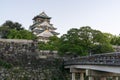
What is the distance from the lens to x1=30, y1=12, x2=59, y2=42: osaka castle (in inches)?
2174

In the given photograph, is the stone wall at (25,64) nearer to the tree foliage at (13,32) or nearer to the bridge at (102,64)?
the bridge at (102,64)

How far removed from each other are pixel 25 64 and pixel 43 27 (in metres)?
28.1

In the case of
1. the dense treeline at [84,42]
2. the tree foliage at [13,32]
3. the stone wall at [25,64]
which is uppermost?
the tree foliage at [13,32]

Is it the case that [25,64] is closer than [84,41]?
Yes

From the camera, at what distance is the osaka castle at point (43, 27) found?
5522cm

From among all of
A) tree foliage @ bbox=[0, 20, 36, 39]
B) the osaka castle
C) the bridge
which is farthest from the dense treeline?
the osaka castle

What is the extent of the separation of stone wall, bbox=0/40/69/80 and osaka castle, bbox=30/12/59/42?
21168mm

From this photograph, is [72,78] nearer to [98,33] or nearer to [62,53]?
[62,53]

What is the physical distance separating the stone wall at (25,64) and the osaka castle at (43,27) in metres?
21.2

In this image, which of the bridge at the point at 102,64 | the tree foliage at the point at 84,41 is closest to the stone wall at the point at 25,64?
the tree foliage at the point at 84,41

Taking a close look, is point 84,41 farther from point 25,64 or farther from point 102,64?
point 102,64

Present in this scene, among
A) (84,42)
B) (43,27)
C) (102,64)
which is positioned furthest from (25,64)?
(43,27)

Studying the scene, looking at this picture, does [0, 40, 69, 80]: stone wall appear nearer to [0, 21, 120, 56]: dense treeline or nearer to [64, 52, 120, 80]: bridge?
[0, 21, 120, 56]: dense treeline

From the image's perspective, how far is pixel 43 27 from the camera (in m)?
58.7
